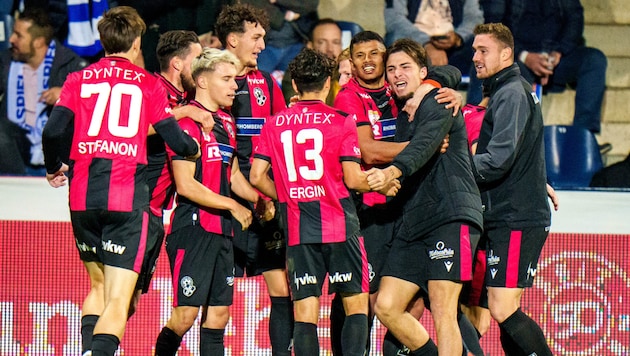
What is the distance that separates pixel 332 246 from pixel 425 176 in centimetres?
70

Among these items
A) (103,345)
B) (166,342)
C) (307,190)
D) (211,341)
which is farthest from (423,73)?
(103,345)

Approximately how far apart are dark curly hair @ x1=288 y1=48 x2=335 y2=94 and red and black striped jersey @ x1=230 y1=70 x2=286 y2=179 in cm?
74

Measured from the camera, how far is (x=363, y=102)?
607 cm

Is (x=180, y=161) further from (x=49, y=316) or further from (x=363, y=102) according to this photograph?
(x=49, y=316)

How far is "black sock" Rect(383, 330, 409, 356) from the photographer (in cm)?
599

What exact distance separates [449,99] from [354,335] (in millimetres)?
1397

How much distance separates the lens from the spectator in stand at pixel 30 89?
8.37m

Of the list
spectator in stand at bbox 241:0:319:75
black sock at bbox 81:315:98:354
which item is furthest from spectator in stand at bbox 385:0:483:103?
black sock at bbox 81:315:98:354

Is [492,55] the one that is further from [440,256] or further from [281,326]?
[281,326]

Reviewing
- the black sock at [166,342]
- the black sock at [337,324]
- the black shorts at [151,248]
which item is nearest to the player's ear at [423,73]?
the black sock at [337,324]

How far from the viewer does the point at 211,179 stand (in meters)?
5.73

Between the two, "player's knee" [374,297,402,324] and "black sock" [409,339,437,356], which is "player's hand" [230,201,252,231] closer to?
"player's knee" [374,297,402,324]

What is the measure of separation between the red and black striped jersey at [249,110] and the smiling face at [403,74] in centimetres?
89

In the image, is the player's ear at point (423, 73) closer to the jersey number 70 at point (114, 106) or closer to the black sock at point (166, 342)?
the jersey number 70 at point (114, 106)
